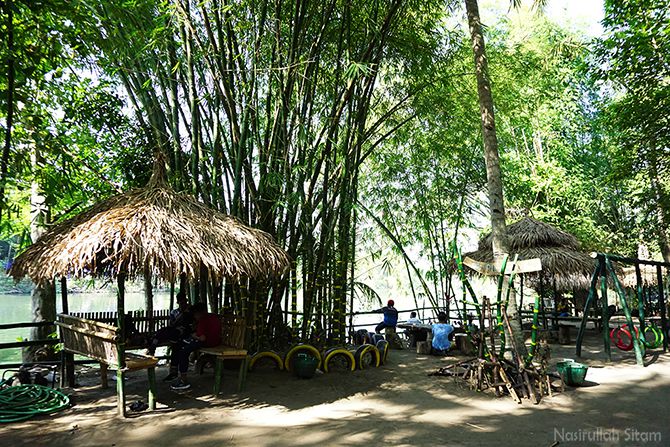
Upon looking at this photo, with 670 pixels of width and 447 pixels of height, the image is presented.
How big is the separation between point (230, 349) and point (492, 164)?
327cm

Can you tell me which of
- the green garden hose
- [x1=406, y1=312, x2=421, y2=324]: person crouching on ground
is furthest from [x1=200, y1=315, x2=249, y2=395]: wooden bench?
[x1=406, y1=312, x2=421, y2=324]: person crouching on ground

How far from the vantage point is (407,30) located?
240 inches

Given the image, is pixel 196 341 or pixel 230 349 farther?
pixel 196 341

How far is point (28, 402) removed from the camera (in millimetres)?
3688

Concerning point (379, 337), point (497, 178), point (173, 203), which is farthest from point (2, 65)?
point (379, 337)

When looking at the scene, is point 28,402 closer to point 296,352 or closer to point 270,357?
point 270,357

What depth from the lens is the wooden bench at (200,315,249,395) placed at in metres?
4.25

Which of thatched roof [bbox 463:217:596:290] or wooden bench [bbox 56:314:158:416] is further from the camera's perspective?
thatched roof [bbox 463:217:596:290]

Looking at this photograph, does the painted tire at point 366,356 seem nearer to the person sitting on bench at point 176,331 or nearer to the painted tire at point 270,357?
the painted tire at point 270,357

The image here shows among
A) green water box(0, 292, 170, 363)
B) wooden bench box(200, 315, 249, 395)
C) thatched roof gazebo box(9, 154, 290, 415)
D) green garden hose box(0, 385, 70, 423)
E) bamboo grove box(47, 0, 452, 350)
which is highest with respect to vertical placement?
bamboo grove box(47, 0, 452, 350)

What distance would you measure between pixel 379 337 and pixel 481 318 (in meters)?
2.65

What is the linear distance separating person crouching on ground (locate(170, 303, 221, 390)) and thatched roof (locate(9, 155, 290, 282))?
683mm

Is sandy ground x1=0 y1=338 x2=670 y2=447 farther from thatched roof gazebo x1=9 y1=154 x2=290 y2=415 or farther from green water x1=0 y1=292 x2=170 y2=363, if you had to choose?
green water x1=0 y1=292 x2=170 y2=363

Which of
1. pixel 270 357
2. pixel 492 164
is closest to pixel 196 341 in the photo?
pixel 270 357
